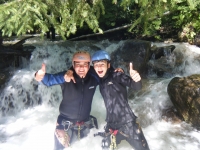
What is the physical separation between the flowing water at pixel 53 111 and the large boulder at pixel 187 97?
0.87 ft

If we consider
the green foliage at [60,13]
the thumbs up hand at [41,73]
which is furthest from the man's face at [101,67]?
the thumbs up hand at [41,73]

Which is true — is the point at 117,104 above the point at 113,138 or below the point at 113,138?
above

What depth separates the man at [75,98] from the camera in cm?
334

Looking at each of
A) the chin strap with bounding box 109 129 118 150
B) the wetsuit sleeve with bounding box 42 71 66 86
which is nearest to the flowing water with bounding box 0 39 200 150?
the chin strap with bounding box 109 129 118 150

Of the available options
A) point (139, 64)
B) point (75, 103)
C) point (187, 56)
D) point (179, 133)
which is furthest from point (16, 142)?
point (187, 56)

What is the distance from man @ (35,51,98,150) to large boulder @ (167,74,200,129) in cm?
295

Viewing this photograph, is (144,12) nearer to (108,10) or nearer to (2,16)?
(2,16)

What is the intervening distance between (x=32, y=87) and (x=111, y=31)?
638 cm

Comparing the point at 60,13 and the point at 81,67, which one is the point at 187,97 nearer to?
the point at 81,67

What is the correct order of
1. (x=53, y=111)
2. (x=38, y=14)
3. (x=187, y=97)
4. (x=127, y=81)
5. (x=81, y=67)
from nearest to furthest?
(x=38, y=14) < (x=127, y=81) < (x=81, y=67) < (x=187, y=97) < (x=53, y=111)

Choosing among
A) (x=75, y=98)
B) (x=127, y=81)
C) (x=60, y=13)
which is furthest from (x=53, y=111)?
(x=127, y=81)

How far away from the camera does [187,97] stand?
525 centimetres

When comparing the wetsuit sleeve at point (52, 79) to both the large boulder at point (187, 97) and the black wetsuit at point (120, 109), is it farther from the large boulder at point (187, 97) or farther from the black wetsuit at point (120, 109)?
the large boulder at point (187, 97)

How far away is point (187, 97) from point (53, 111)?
4.20 m
